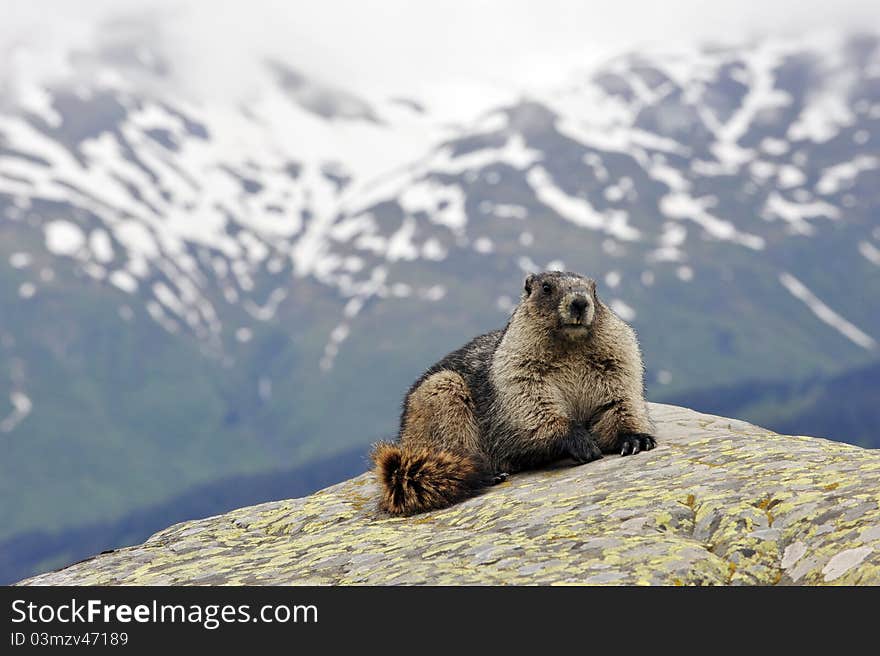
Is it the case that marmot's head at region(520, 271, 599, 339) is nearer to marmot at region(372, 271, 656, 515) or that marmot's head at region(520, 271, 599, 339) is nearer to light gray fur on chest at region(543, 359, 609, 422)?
marmot at region(372, 271, 656, 515)

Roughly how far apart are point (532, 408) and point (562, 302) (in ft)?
5.03

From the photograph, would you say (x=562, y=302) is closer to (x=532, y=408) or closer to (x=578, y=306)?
(x=578, y=306)

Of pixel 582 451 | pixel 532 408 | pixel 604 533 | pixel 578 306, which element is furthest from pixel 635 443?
pixel 604 533

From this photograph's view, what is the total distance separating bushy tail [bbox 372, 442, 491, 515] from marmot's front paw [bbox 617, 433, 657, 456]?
2.03m

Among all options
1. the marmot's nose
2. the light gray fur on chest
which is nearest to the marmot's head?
the marmot's nose

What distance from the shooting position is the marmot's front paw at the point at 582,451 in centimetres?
1430

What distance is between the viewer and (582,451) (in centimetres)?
1432

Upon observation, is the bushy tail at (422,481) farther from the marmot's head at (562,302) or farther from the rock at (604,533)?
the marmot's head at (562,302)

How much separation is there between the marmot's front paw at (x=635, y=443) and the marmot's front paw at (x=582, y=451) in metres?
0.37

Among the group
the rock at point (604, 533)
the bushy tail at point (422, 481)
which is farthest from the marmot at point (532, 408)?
the rock at point (604, 533)

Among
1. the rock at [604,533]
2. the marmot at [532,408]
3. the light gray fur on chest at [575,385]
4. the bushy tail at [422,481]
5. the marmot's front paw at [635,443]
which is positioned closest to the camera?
the rock at [604,533]
